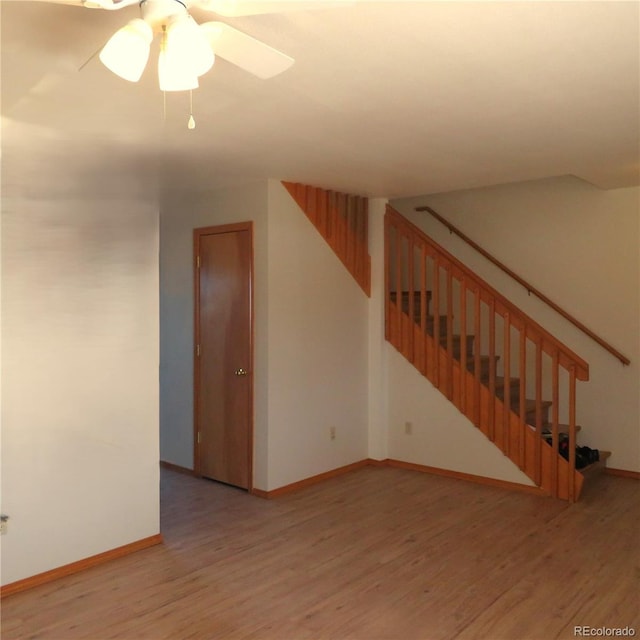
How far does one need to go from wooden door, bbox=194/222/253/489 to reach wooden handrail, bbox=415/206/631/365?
2.20m

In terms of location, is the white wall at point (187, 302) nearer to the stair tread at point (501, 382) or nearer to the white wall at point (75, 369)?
the white wall at point (75, 369)

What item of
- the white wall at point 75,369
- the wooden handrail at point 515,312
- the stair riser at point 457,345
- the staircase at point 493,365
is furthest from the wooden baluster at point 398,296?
the white wall at point 75,369

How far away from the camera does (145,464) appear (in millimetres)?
3285

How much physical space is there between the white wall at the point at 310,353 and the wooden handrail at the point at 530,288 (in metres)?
1.21

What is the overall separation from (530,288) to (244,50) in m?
4.06

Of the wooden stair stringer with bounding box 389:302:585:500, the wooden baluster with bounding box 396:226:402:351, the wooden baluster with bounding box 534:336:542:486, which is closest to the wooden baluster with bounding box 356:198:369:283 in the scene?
the wooden baluster with bounding box 396:226:402:351

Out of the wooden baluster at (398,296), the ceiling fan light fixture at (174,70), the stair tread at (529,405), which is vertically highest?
the ceiling fan light fixture at (174,70)

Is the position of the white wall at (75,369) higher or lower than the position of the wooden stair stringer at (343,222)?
lower

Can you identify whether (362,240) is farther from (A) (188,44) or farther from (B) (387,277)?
(A) (188,44)

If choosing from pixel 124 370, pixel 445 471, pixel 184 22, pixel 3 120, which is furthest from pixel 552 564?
pixel 3 120

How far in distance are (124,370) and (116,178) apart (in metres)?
1.07

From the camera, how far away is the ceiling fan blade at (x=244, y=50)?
161 cm

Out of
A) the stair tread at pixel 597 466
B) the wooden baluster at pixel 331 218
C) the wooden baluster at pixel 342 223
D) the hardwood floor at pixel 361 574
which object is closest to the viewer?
the hardwood floor at pixel 361 574

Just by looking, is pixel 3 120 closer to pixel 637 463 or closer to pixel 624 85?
pixel 624 85
